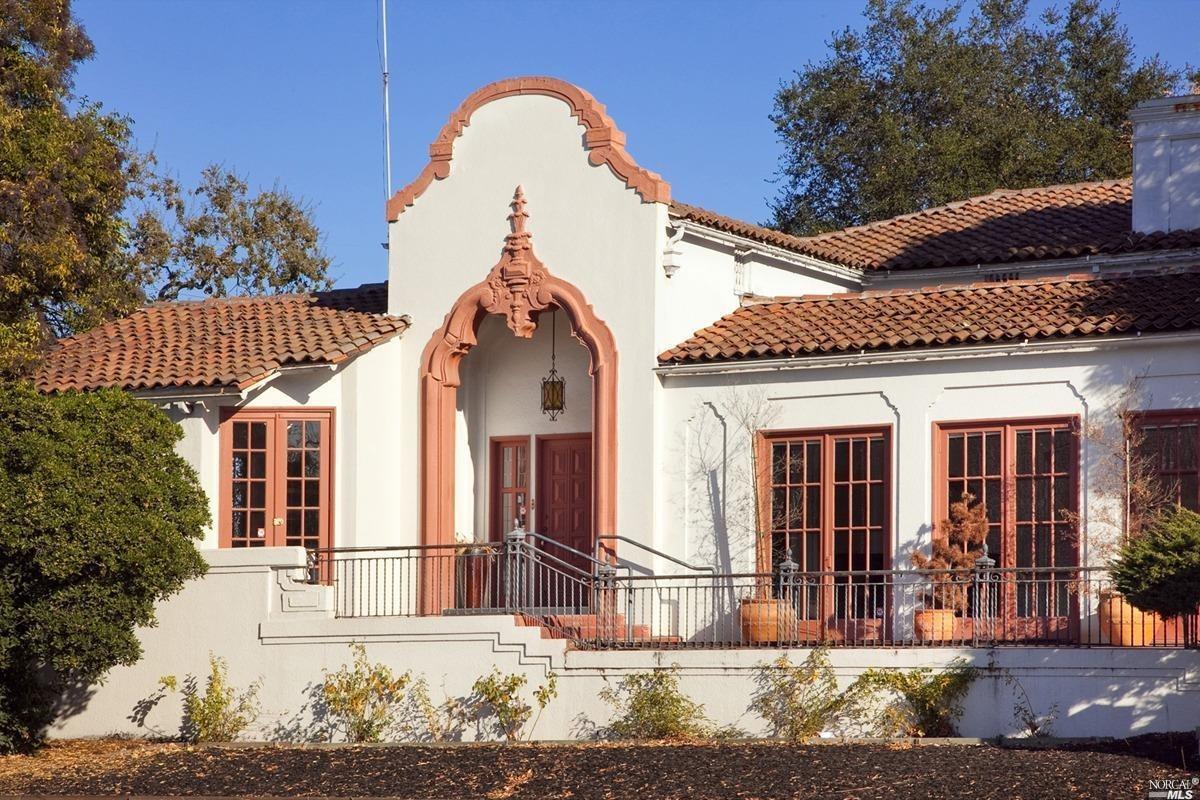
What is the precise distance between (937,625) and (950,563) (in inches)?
33.0

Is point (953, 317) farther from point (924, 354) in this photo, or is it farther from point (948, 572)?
point (948, 572)

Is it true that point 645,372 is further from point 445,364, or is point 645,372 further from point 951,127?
point 951,127

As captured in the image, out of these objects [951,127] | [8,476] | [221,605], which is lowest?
[221,605]

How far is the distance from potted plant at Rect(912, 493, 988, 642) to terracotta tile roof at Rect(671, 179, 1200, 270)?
200 inches

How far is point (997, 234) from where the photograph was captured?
85.7ft

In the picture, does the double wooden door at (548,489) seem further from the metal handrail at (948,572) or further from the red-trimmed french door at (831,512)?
the metal handrail at (948,572)

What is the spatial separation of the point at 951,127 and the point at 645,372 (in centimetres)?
2145

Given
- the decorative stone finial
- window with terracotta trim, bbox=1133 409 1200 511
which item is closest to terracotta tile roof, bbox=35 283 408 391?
the decorative stone finial

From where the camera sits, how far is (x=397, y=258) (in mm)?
23297

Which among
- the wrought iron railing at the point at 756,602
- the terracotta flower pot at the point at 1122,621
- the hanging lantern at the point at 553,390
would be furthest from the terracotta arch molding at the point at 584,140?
the terracotta flower pot at the point at 1122,621

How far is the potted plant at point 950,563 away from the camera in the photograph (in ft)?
61.5

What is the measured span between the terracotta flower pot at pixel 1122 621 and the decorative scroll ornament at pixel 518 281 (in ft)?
25.7

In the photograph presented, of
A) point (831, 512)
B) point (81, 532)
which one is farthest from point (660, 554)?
point (81, 532)

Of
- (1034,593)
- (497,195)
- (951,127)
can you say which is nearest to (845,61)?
(951,127)
